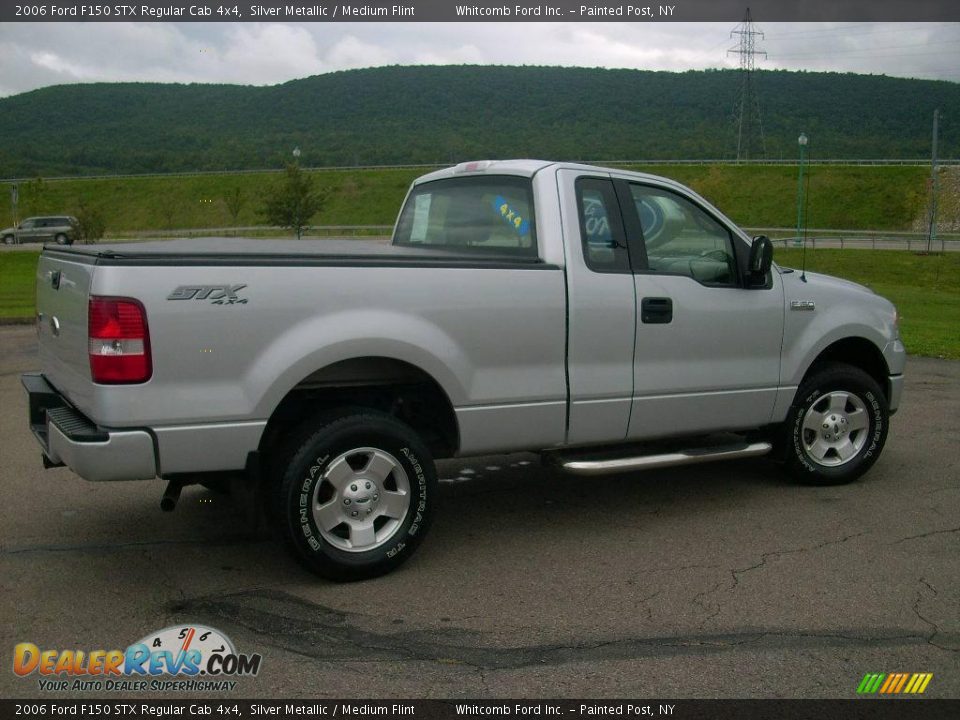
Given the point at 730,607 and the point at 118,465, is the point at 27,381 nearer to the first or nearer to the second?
the point at 118,465

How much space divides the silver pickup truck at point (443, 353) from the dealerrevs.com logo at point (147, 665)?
69 centimetres

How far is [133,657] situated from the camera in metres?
3.79

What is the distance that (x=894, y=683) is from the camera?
360 cm

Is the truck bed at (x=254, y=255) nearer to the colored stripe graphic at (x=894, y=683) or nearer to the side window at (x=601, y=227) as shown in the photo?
the side window at (x=601, y=227)

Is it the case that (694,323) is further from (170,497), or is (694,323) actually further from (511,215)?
(170,497)

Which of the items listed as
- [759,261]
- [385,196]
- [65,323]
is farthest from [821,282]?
[385,196]

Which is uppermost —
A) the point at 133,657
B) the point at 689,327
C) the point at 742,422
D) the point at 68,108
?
the point at 68,108

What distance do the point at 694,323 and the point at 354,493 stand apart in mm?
2214

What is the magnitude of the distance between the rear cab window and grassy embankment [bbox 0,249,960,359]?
9.01 metres

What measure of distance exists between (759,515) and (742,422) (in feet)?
1.83

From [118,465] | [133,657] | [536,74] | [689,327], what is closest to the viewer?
[133,657]

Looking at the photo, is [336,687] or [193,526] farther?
[193,526]

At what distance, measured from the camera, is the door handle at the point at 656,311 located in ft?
17.6

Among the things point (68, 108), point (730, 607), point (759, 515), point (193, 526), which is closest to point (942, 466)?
point (759, 515)
